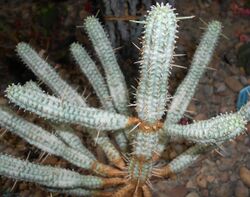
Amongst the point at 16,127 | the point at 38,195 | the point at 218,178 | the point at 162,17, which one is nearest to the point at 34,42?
the point at 38,195

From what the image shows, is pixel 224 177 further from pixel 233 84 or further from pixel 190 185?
pixel 233 84

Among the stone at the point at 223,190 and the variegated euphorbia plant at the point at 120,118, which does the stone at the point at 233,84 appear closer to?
the stone at the point at 223,190

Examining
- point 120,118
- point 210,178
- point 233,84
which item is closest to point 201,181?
point 210,178

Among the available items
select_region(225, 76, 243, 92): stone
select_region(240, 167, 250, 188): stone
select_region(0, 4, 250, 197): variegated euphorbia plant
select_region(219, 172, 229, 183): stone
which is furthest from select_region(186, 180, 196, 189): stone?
select_region(225, 76, 243, 92): stone

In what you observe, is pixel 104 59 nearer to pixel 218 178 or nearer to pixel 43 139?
pixel 43 139

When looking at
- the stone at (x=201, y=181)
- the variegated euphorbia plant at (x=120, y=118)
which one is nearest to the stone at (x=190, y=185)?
the stone at (x=201, y=181)

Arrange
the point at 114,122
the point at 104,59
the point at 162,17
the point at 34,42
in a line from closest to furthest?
the point at 162,17
the point at 114,122
the point at 104,59
the point at 34,42
